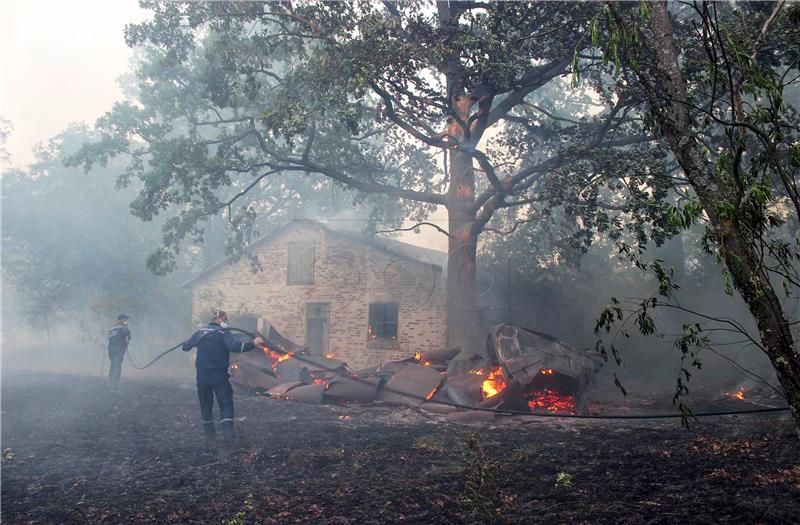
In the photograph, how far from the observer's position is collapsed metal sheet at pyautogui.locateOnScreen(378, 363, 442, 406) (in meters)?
11.8

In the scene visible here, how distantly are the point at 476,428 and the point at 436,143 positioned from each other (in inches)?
279

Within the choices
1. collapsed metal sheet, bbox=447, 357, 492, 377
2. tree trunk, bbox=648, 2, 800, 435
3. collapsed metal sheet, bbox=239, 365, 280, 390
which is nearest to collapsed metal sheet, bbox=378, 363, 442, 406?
collapsed metal sheet, bbox=447, 357, 492, 377

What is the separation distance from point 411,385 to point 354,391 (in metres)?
1.30

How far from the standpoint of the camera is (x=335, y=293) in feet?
66.9

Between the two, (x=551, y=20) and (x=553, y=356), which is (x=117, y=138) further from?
(x=553, y=356)

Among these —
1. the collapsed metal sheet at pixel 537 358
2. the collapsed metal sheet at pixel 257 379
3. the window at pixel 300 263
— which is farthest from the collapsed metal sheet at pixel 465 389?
the window at pixel 300 263

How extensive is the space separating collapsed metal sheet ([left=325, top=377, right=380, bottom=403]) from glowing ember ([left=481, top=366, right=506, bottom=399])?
247 cm

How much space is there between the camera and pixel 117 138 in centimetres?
1673

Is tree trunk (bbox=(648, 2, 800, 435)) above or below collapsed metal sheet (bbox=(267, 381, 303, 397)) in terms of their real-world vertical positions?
above

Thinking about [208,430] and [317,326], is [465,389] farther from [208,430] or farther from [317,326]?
[317,326]

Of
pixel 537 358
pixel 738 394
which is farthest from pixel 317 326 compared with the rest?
pixel 738 394

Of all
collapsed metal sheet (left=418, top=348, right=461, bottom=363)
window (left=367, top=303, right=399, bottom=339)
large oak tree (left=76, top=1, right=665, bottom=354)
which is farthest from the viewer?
window (left=367, top=303, right=399, bottom=339)

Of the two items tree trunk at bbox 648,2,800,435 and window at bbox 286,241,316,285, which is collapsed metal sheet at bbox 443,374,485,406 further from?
window at bbox 286,241,316,285

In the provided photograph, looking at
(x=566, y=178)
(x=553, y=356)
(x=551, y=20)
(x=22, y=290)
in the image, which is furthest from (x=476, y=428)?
(x=22, y=290)
